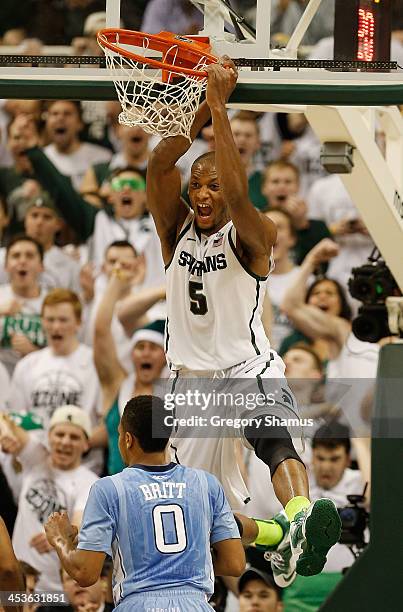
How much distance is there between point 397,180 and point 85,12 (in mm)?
4098

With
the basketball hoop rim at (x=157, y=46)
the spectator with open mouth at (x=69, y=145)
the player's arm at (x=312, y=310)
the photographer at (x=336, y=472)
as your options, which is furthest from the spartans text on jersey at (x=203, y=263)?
the spectator with open mouth at (x=69, y=145)

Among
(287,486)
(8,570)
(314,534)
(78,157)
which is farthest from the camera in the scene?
(78,157)

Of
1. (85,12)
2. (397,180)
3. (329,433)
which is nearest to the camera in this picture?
(397,180)

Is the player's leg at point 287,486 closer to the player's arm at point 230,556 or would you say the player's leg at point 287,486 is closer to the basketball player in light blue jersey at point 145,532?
the player's arm at point 230,556

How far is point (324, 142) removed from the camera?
25.7 ft

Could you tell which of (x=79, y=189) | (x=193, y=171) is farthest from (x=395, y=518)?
(x=79, y=189)

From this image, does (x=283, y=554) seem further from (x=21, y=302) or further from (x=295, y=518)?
(x=21, y=302)

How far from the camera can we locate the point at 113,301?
1014 cm

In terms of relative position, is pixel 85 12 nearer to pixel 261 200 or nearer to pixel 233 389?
pixel 261 200

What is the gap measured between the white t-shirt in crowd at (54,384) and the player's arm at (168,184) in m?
3.22

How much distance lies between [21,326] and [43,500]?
1505 millimetres

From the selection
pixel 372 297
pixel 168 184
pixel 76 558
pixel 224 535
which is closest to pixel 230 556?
pixel 224 535

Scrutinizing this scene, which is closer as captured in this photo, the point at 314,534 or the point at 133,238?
the point at 314,534

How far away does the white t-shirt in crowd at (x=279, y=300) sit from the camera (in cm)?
998
